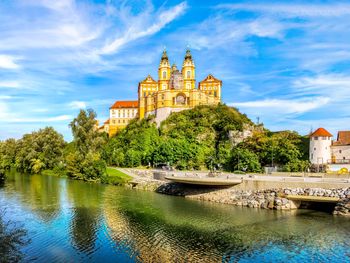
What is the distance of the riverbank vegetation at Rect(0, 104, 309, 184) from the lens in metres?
57.3

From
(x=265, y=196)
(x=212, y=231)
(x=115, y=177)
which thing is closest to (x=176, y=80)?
(x=115, y=177)

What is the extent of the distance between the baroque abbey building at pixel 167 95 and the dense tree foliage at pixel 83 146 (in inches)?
771

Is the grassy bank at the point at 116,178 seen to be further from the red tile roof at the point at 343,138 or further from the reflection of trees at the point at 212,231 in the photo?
the red tile roof at the point at 343,138

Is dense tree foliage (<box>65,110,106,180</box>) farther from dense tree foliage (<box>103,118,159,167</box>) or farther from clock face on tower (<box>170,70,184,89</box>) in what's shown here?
clock face on tower (<box>170,70,184,89</box>)

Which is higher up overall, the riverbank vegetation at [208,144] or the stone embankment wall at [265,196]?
the riverbank vegetation at [208,144]

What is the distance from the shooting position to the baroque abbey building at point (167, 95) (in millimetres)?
85438

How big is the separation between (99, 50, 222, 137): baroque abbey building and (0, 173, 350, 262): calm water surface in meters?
47.0


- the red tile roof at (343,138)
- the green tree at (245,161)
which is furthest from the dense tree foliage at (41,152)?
the red tile roof at (343,138)

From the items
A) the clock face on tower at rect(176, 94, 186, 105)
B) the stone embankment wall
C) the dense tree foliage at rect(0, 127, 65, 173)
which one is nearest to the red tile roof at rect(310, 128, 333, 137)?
the stone embankment wall

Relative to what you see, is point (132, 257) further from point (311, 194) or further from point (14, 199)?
point (14, 199)

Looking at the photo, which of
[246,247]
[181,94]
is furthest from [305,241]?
[181,94]

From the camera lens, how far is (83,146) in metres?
70.2

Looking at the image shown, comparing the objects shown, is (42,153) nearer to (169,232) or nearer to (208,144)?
(208,144)

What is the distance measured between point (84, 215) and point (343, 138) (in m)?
41.8
